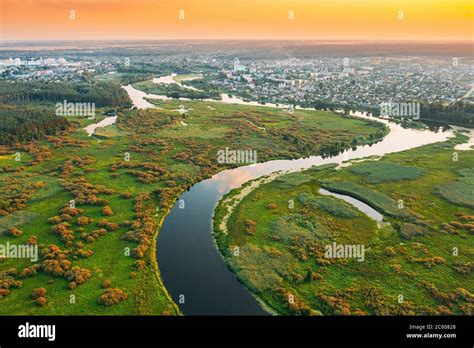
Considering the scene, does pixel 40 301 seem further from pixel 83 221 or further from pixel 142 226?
pixel 142 226

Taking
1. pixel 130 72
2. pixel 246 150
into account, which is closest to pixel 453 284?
pixel 246 150

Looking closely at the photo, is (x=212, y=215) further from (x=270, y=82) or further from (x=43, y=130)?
(x=270, y=82)

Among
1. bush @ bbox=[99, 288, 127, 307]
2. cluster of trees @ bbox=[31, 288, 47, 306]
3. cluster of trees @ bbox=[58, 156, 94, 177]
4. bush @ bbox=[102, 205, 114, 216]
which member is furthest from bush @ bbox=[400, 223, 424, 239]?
cluster of trees @ bbox=[58, 156, 94, 177]

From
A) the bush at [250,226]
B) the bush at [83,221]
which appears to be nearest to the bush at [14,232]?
the bush at [83,221]

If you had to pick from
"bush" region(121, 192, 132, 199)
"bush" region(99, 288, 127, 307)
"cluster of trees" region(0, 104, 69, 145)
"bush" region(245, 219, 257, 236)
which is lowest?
"bush" region(99, 288, 127, 307)

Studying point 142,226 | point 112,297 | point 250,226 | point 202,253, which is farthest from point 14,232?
point 250,226

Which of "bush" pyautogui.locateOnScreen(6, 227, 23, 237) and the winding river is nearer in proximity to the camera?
the winding river

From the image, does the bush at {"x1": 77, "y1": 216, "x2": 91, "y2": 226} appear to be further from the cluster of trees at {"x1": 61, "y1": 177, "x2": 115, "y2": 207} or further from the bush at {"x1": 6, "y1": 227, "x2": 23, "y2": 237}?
the bush at {"x1": 6, "y1": 227, "x2": 23, "y2": 237}
